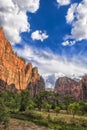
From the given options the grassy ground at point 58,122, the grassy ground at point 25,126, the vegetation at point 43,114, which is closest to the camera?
the grassy ground at point 25,126

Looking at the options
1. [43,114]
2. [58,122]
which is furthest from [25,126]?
[43,114]

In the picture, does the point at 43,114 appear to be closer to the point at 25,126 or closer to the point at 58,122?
the point at 58,122

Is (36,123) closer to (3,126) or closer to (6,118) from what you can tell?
(3,126)

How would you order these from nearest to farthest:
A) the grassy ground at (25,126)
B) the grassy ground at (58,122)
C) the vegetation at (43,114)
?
the grassy ground at (25,126)
the vegetation at (43,114)
the grassy ground at (58,122)

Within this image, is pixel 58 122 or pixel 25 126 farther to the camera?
pixel 58 122

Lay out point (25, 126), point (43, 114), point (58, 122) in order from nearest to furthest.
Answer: point (25, 126) → point (58, 122) → point (43, 114)

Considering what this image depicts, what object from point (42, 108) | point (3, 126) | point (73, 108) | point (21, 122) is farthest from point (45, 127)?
point (42, 108)

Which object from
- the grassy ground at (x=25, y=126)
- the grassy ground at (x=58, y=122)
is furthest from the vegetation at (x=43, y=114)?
the grassy ground at (x=25, y=126)

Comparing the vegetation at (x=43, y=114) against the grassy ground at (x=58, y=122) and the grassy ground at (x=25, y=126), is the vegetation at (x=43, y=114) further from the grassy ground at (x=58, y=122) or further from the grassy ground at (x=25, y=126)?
the grassy ground at (x=25, y=126)

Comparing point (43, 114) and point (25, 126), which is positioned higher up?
point (43, 114)

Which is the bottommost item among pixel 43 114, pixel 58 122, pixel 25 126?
pixel 25 126

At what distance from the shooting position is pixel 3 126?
9612 cm

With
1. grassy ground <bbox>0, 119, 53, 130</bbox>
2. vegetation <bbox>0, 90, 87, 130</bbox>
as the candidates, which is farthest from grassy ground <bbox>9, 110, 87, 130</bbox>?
grassy ground <bbox>0, 119, 53, 130</bbox>

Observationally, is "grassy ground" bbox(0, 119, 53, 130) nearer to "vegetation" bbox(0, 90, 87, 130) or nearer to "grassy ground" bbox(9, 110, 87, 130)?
"grassy ground" bbox(9, 110, 87, 130)
